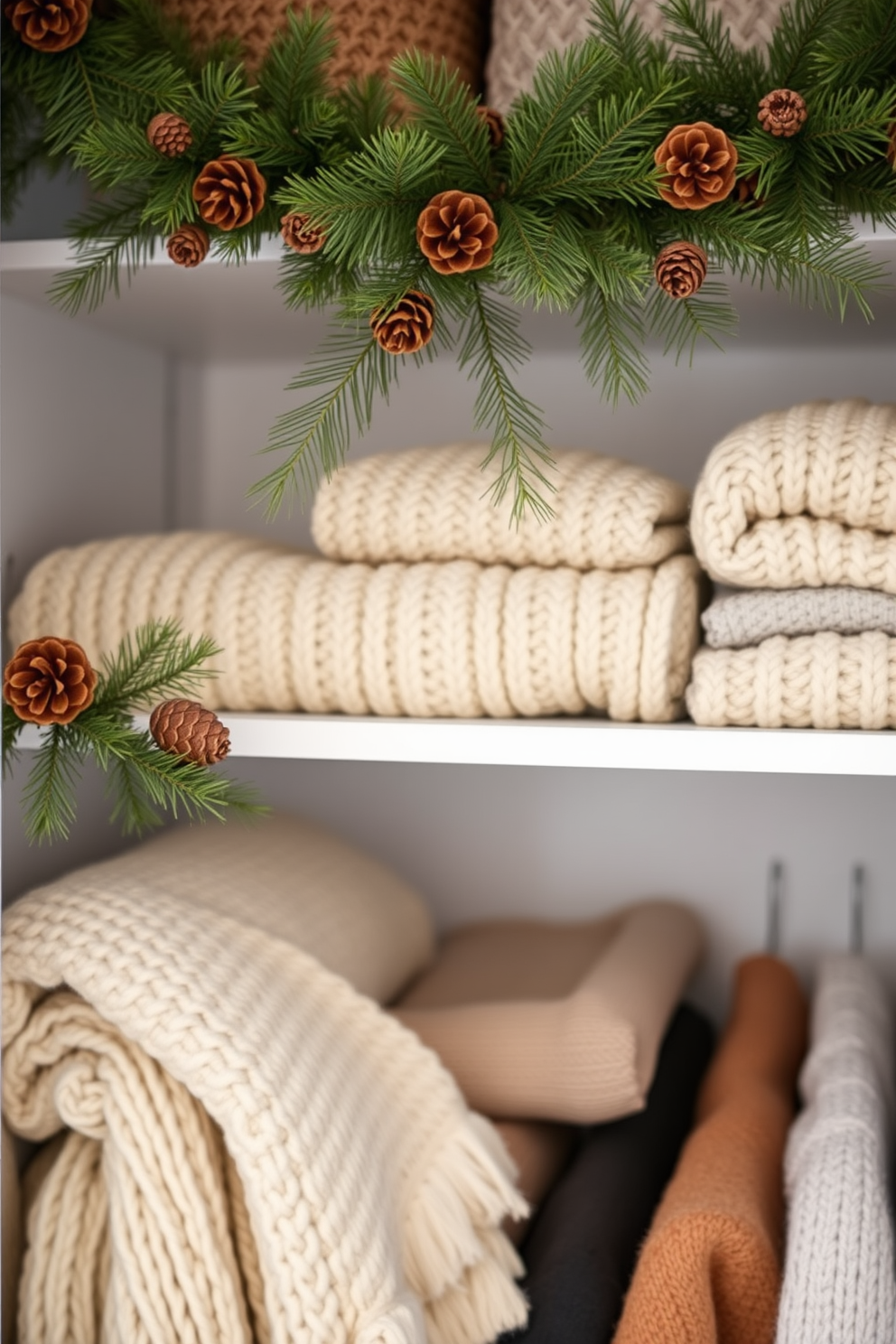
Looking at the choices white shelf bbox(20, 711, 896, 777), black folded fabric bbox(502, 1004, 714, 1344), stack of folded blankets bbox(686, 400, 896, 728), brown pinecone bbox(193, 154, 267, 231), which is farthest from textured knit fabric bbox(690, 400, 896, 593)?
black folded fabric bbox(502, 1004, 714, 1344)

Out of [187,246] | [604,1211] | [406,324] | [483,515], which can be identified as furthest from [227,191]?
[604,1211]

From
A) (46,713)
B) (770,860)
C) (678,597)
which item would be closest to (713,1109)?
(770,860)

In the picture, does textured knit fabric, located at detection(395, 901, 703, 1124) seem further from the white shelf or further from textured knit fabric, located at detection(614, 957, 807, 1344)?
the white shelf

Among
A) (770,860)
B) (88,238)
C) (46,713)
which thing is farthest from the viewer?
(770,860)

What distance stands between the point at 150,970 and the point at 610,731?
1.07 ft

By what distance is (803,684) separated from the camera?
79 cm

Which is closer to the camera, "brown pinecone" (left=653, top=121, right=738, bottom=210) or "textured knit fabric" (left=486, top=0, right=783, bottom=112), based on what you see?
"brown pinecone" (left=653, top=121, right=738, bottom=210)

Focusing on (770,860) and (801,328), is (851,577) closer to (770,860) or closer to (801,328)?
(801,328)

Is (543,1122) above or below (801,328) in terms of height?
below

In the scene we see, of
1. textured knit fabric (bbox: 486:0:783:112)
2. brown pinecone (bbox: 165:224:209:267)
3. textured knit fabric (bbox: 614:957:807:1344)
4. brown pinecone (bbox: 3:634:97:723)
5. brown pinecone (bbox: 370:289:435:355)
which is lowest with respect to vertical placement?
textured knit fabric (bbox: 614:957:807:1344)

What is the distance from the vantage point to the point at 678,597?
843mm

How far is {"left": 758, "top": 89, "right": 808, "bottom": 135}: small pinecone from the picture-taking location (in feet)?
2.30

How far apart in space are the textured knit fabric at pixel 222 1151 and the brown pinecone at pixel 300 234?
1.44 ft

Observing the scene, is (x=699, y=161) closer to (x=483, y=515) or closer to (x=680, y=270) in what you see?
(x=680, y=270)
